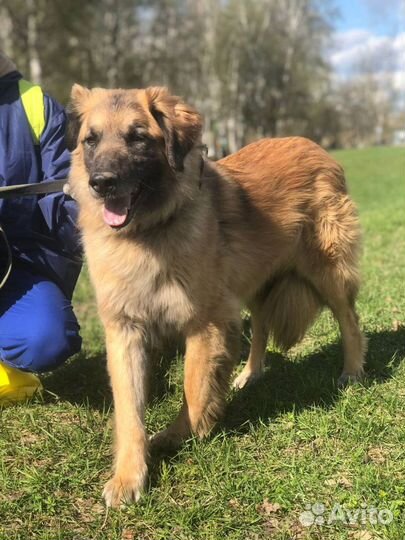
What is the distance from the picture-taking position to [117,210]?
253 centimetres

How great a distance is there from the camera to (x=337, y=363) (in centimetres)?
373

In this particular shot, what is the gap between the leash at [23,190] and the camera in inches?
119

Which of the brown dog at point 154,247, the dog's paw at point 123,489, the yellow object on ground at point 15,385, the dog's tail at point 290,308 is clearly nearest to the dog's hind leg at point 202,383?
the brown dog at point 154,247

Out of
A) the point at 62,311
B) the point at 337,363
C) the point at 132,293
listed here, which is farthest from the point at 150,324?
the point at 337,363

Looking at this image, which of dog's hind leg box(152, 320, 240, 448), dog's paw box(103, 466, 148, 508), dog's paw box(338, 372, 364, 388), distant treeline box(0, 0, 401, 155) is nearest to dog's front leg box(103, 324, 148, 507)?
dog's paw box(103, 466, 148, 508)

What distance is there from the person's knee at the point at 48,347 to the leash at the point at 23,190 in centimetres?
40

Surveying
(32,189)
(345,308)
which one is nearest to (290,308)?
(345,308)

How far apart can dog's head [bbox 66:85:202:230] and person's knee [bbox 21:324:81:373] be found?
833 millimetres

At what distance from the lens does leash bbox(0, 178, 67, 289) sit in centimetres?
302

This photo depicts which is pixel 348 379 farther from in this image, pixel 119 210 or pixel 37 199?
pixel 37 199

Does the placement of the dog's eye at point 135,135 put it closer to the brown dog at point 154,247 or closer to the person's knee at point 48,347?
the brown dog at point 154,247

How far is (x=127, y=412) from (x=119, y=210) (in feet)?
3.18

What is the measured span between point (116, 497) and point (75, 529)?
0.69ft

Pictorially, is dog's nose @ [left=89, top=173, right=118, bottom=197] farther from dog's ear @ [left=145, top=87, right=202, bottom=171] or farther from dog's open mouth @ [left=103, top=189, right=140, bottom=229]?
dog's ear @ [left=145, top=87, right=202, bottom=171]
